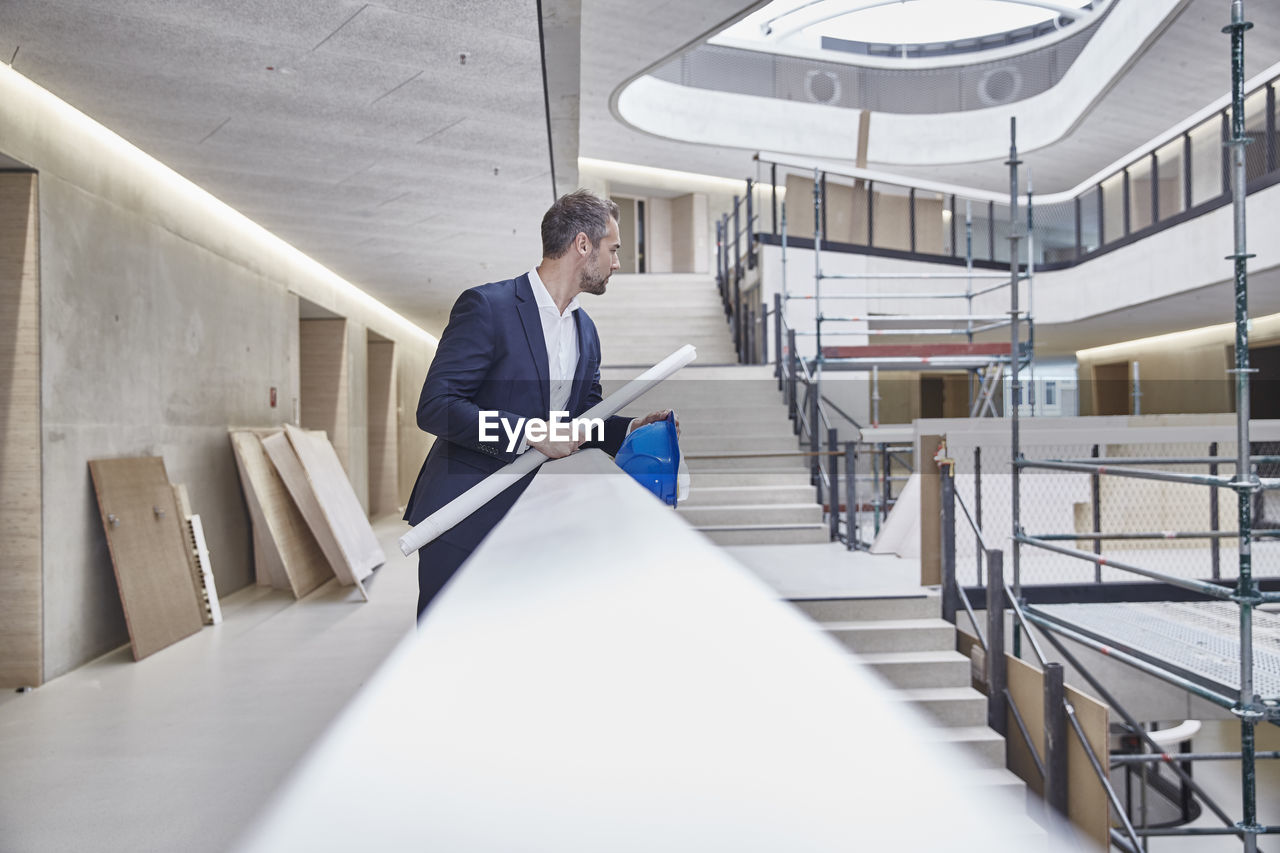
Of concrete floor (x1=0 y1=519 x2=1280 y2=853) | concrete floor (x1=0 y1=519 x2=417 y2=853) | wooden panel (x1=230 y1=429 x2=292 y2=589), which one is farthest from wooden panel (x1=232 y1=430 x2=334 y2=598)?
concrete floor (x1=0 y1=519 x2=417 y2=853)

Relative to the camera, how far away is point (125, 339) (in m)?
4.49

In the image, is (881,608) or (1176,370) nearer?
(881,608)

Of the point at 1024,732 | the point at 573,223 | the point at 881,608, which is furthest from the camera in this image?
the point at 881,608

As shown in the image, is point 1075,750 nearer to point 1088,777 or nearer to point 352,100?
point 1088,777

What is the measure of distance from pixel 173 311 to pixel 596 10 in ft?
15.9

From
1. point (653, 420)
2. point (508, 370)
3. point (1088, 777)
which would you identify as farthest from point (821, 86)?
point (653, 420)

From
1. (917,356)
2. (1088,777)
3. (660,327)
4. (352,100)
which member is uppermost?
(352,100)

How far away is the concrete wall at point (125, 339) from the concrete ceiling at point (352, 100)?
0.77 feet

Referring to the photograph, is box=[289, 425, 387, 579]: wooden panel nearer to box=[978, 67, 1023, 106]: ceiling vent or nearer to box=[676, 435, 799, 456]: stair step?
box=[676, 435, 799, 456]: stair step

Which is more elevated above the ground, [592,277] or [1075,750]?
[592,277]

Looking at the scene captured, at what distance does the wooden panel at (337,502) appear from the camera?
6.05 m

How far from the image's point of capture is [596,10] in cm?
809

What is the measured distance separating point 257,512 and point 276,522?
18cm

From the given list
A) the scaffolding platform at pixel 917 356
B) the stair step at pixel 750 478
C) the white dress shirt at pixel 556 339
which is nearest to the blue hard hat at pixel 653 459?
the white dress shirt at pixel 556 339
